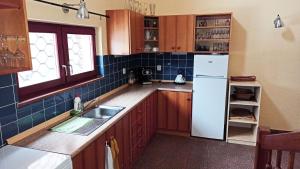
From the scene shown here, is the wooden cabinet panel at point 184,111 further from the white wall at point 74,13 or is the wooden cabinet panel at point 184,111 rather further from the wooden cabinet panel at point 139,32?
the white wall at point 74,13

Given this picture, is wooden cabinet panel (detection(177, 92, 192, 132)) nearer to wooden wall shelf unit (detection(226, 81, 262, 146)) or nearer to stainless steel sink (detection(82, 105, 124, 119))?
wooden wall shelf unit (detection(226, 81, 262, 146))

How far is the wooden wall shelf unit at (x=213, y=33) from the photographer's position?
3.55 metres

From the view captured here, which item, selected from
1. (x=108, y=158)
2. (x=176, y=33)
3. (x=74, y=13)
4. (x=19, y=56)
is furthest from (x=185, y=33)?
(x=19, y=56)

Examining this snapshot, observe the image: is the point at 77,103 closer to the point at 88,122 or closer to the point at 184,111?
the point at 88,122

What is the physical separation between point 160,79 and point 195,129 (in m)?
1.15

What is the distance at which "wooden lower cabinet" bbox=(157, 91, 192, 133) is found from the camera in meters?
3.60

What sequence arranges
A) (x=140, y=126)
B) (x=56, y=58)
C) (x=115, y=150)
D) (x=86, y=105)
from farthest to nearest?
(x=140, y=126)
(x=86, y=105)
(x=56, y=58)
(x=115, y=150)

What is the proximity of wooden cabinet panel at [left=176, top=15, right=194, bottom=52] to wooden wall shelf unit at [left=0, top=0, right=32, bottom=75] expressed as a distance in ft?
8.22

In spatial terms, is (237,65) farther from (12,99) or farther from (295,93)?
(12,99)

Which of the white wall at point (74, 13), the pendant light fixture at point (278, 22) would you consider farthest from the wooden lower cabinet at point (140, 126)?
the pendant light fixture at point (278, 22)

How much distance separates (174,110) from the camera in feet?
12.1

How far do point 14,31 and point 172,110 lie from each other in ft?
8.74

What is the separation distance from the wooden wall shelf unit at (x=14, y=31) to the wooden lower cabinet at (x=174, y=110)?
2403 mm

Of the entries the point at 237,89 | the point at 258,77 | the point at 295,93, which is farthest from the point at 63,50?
the point at 295,93
